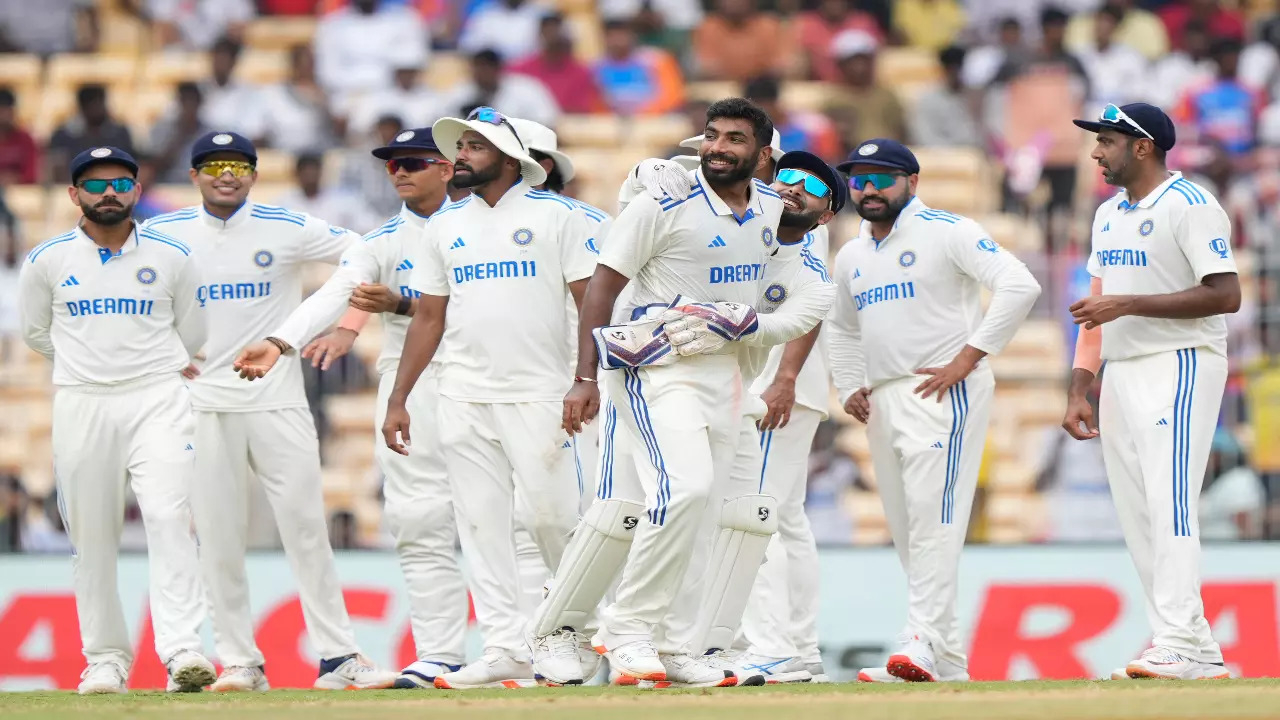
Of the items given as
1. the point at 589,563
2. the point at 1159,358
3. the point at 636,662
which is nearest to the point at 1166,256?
the point at 1159,358

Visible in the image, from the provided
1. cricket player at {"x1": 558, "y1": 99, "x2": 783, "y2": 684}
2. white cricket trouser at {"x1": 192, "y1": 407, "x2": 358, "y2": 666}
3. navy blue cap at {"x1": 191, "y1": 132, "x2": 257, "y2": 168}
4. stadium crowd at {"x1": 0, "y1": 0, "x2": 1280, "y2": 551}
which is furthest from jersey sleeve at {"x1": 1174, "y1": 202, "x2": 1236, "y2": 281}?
stadium crowd at {"x1": 0, "y1": 0, "x2": 1280, "y2": 551}

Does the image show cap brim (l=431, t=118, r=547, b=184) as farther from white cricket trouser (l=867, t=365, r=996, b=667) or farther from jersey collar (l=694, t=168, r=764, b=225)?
white cricket trouser (l=867, t=365, r=996, b=667)

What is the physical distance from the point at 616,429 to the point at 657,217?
88 centimetres

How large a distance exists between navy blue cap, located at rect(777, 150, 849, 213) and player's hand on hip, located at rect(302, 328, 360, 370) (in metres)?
2.20

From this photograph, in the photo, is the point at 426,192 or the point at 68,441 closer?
the point at 68,441

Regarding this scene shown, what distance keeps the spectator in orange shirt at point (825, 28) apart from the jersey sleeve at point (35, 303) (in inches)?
402

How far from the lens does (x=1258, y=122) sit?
57.2 feet

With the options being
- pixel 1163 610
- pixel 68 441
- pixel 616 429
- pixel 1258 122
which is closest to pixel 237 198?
pixel 68 441

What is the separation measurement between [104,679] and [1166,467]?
15.6 ft

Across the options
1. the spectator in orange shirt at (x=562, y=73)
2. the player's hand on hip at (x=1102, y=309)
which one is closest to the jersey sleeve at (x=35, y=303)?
the player's hand on hip at (x=1102, y=309)

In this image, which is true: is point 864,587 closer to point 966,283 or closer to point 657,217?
point 966,283

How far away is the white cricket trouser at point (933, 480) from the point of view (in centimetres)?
905

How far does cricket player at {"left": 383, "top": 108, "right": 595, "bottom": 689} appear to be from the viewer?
8.62m

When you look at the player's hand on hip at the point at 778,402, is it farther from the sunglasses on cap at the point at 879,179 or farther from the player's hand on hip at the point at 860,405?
the sunglasses on cap at the point at 879,179
